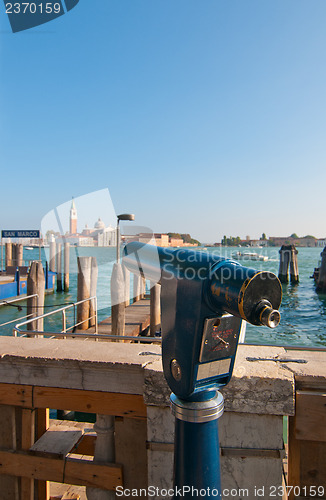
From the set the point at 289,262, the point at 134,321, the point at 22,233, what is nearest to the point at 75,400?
the point at 134,321

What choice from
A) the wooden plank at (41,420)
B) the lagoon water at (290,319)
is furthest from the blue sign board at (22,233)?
the wooden plank at (41,420)

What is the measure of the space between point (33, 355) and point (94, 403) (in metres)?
0.42

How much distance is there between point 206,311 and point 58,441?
1468 mm

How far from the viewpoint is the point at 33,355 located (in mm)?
1982

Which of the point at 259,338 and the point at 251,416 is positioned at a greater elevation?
the point at 251,416

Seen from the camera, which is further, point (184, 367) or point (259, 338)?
point (259, 338)

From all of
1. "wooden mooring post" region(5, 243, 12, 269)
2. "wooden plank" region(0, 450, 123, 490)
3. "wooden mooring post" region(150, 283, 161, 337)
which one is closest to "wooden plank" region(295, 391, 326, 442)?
"wooden plank" region(0, 450, 123, 490)

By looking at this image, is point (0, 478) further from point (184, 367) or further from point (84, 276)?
point (84, 276)

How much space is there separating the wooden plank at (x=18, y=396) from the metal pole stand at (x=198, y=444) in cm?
107

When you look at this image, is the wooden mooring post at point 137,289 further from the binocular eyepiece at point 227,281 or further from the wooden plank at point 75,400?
the binocular eyepiece at point 227,281

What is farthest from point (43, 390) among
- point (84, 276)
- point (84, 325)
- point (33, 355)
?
point (84, 276)

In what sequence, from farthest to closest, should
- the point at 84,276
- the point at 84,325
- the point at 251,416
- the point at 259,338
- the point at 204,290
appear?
1. the point at 259,338
2. the point at 84,276
3. the point at 84,325
4. the point at 251,416
5. the point at 204,290

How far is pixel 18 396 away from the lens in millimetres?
2000

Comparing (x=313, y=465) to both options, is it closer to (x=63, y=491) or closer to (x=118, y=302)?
(x=63, y=491)
